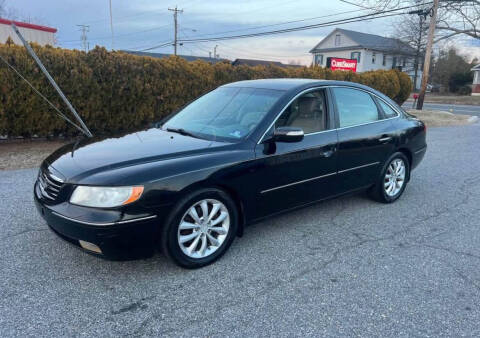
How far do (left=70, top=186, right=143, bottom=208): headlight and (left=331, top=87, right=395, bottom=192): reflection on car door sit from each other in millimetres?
2369

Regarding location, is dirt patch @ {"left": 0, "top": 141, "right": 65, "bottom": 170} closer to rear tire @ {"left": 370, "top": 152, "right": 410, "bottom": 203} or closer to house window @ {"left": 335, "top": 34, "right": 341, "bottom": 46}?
rear tire @ {"left": 370, "top": 152, "right": 410, "bottom": 203}

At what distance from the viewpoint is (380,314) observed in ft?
8.49

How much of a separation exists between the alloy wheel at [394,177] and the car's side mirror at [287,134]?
202cm

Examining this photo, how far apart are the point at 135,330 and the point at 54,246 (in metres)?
1.53

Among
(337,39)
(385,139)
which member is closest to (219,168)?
(385,139)

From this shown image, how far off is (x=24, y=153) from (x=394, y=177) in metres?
6.89

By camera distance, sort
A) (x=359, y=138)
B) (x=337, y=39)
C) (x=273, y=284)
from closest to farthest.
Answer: (x=273, y=284) < (x=359, y=138) < (x=337, y=39)

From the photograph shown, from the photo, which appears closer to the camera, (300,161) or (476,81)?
(300,161)

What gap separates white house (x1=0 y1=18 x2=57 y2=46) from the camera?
13555 mm

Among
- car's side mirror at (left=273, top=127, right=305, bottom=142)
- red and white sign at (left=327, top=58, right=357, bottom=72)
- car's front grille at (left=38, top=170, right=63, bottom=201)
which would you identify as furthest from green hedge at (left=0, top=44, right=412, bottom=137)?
red and white sign at (left=327, top=58, right=357, bottom=72)

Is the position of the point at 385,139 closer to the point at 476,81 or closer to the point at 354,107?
the point at 354,107

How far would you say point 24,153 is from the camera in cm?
738

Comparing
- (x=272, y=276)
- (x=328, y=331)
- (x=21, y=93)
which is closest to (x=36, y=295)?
(x=272, y=276)

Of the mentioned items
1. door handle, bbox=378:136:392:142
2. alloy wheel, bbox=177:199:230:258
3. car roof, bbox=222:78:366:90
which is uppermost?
car roof, bbox=222:78:366:90
